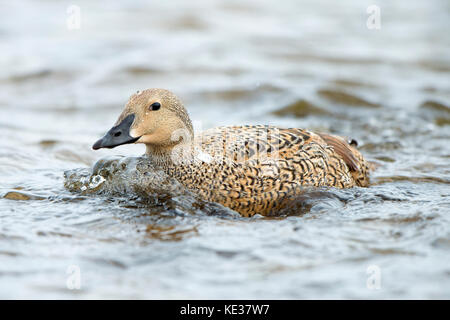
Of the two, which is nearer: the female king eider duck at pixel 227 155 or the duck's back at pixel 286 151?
the female king eider duck at pixel 227 155

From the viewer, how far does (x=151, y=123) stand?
583cm

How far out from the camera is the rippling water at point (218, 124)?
15.5 feet

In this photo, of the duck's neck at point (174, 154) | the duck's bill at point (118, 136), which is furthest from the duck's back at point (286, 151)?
the duck's bill at point (118, 136)

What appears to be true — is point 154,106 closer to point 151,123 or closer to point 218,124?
point 151,123

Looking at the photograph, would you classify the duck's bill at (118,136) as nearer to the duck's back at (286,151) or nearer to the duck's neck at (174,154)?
the duck's neck at (174,154)

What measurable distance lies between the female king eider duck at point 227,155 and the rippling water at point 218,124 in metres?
0.17

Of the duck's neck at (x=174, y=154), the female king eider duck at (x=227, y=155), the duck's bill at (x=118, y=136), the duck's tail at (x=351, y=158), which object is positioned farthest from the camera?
the duck's tail at (x=351, y=158)

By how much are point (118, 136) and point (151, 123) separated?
33 cm

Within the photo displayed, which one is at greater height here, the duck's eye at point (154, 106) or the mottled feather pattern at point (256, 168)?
the duck's eye at point (154, 106)

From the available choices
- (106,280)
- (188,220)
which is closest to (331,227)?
(188,220)

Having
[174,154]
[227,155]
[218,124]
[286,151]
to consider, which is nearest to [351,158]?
[286,151]

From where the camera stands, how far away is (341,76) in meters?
11.8
